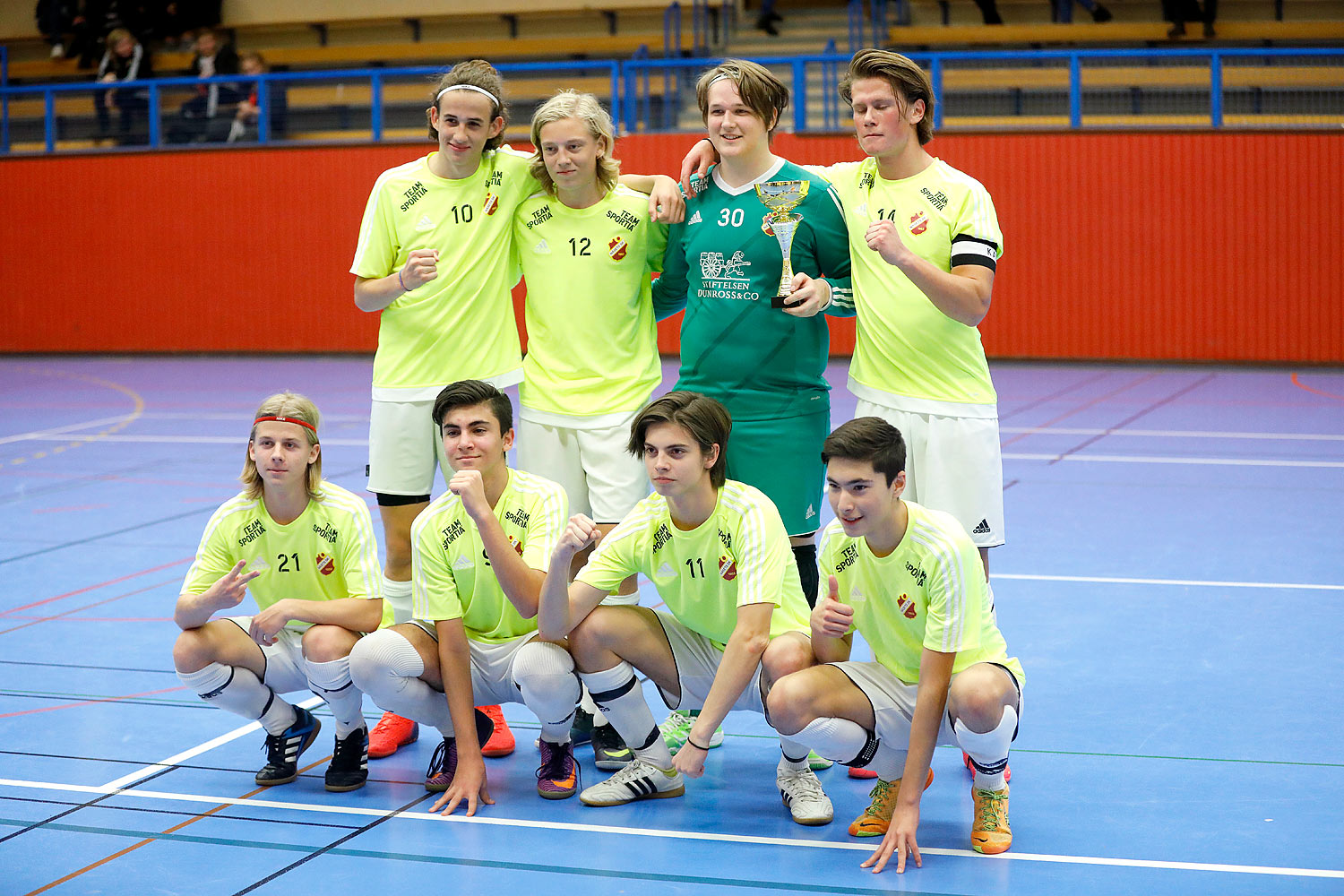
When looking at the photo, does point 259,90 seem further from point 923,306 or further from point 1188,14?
point 923,306

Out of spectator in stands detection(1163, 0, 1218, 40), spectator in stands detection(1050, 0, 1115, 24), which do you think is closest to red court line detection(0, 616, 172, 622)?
spectator in stands detection(1163, 0, 1218, 40)

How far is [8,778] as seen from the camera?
176 inches

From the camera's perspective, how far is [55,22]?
22062 millimetres

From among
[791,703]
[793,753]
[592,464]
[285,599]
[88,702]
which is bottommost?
[88,702]

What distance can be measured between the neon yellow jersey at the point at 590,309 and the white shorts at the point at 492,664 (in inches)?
33.2

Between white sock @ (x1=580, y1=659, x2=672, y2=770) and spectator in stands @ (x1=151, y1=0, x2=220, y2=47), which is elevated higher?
spectator in stands @ (x1=151, y1=0, x2=220, y2=47)

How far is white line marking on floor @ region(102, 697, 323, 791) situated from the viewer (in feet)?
14.6

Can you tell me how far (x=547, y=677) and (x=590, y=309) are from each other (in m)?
1.36

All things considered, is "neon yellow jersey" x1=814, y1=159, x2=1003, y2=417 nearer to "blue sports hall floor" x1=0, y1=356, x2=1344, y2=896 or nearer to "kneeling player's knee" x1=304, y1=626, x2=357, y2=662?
"blue sports hall floor" x1=0, y1=356, x2=1344, y2=896

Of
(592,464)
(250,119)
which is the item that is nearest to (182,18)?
(250,119)

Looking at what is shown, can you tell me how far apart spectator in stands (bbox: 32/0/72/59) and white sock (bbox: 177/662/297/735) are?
20696mm

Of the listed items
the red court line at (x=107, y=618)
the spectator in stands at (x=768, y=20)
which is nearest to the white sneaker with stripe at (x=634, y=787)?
the red court line at (x=107, y=618)

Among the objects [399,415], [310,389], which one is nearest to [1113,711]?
[399,415]

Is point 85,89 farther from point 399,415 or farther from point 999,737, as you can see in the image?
point 999,737
